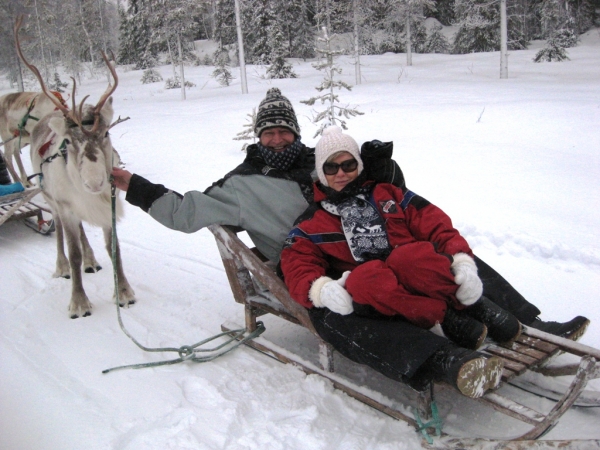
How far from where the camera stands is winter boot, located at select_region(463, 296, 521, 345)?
2.61 meters

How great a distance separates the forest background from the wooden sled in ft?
68.3

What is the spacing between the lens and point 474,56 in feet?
90.0

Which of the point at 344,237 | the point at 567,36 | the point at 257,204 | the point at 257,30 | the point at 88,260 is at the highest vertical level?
the point at 257,30

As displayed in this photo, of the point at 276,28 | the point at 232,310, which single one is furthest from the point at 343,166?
the point at 276,28

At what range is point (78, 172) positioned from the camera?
3535 millimetres

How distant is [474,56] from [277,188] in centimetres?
2760

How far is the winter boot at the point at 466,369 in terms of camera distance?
2.07 metres

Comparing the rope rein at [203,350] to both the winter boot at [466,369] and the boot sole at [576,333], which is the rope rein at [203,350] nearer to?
the winter boot at [466,369]

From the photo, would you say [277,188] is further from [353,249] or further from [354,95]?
[354,95]

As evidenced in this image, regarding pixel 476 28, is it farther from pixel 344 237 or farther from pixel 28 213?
pixel 344 237

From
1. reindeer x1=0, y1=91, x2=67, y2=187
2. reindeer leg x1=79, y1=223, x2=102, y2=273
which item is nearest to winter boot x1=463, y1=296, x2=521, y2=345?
reindeer leg x1=79, y1=223, x2=102, y2=273

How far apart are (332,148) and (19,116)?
681cm

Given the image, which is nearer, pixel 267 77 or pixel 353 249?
pixel 353 249

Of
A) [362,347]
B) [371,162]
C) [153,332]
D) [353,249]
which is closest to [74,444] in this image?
[153,332]
